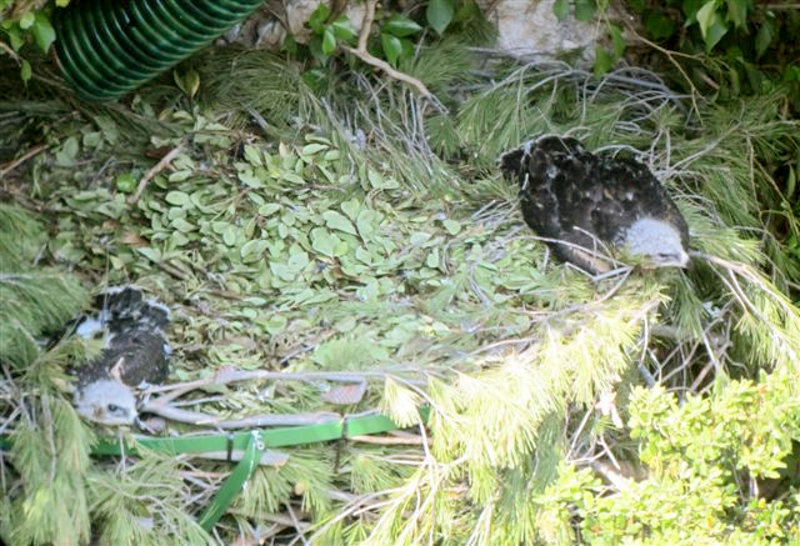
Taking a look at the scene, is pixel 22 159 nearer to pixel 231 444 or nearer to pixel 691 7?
pixel 231 444

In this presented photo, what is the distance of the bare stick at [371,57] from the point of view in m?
2.70

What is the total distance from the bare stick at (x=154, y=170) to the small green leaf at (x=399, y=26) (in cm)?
57

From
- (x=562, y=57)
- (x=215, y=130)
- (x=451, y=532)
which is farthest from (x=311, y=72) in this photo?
(x=451, y=532)

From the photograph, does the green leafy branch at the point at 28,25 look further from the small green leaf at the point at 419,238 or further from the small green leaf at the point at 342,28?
the small green leaf at the point at 419,238

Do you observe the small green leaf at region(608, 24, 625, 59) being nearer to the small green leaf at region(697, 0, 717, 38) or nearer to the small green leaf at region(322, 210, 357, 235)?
the small green leaf at region(697, 0, 717, 38)

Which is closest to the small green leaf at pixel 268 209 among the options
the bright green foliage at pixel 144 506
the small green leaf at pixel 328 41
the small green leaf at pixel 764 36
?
the small green leaf at pixel 328 41

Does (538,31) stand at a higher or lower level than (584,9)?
lower

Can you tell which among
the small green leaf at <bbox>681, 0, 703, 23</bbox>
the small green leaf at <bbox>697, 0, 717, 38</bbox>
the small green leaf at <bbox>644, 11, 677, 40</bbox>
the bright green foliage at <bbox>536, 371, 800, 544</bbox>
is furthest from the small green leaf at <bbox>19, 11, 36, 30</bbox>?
the small green leaf at <bbox>644, 11, 677, 40</bbox>

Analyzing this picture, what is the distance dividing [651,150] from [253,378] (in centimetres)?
123

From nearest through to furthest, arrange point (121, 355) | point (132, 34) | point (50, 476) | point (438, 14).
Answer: point (50, 476) → point (121, 355) → point (132, 34) → point (438, 14)

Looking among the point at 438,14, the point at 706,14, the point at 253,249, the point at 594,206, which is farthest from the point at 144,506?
the point at 706,14

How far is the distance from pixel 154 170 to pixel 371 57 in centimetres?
60

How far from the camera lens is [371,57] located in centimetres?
272

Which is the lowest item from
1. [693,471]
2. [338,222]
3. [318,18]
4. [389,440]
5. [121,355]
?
[693,471]
